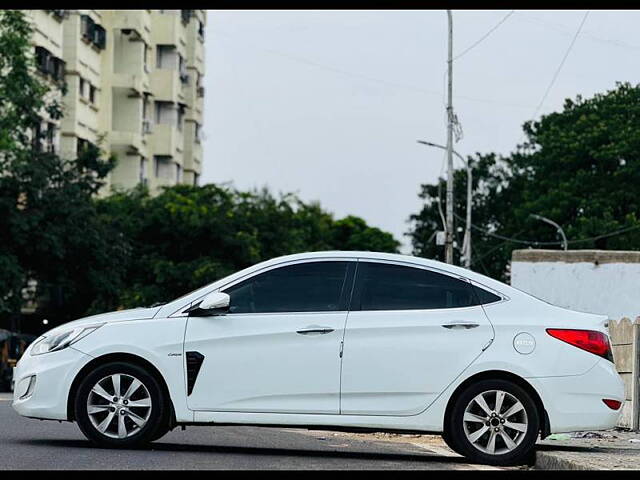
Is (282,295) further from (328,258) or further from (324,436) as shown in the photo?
(324,436)

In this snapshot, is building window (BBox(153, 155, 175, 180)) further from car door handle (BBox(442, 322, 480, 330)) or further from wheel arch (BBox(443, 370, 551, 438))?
wheel arch (BBox(443, 370, 551, 438))

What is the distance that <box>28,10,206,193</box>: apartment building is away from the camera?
57.7m

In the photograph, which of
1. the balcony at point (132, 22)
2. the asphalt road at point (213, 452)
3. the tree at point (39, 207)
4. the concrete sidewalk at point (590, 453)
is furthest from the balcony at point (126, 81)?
the concrete sidewalk at point (590, 453)

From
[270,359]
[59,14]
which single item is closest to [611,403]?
[270,359]

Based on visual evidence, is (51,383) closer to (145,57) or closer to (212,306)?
(212,306)

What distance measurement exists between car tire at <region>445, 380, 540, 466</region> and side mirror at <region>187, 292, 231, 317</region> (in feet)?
6.63

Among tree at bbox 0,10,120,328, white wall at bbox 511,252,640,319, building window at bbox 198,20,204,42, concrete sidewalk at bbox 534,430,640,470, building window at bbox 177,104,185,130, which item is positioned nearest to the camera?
concrete sidewalk at bbox 534,430,640,470

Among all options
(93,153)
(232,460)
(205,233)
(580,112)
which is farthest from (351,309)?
(580,112)

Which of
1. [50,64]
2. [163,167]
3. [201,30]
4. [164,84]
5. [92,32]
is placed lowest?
[163,167]

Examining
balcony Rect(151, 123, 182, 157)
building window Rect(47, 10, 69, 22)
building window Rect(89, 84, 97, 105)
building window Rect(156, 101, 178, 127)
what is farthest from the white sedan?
building window Rect(156, 101, 178, 127)

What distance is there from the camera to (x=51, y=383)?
39.3 ft

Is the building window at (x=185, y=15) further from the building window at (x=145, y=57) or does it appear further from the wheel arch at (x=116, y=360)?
the wheel arch at (x=116, y=360)

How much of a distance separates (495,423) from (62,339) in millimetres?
3598

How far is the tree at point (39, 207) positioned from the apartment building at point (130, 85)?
6.62 metres
